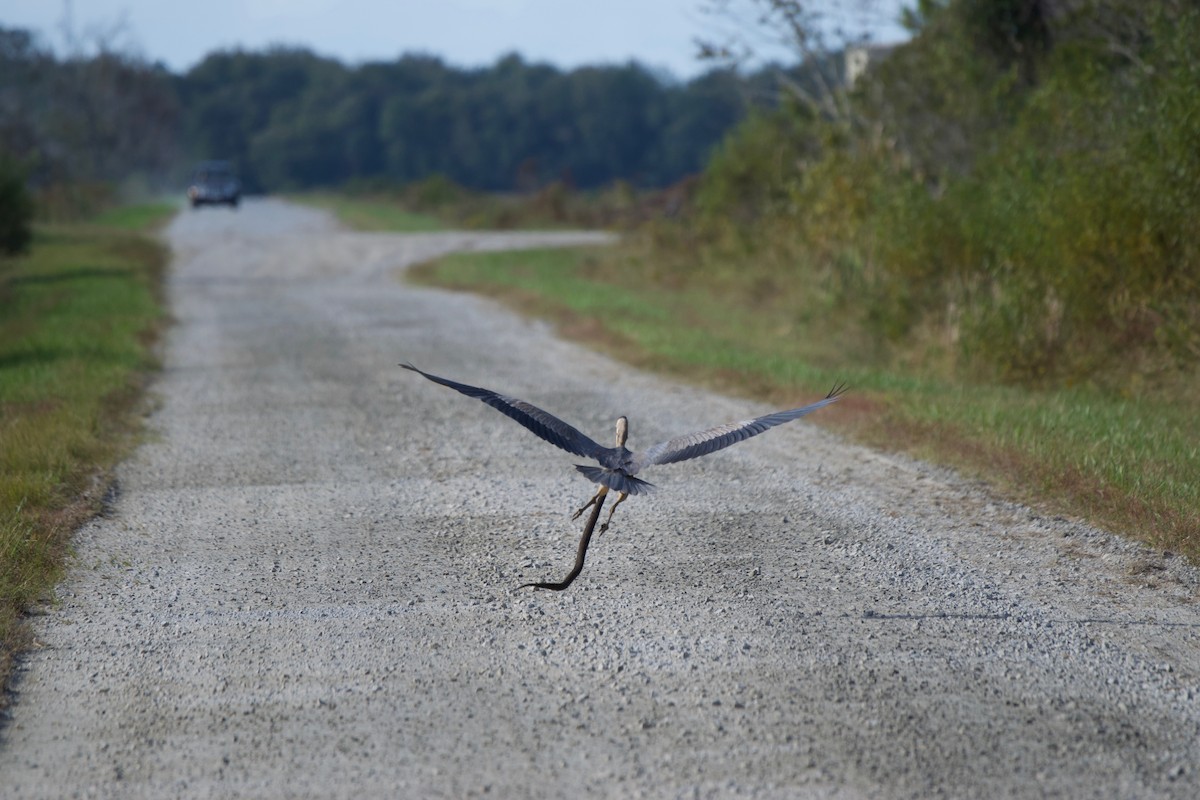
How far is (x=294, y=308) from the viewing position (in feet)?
58.7

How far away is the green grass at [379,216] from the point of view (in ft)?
121

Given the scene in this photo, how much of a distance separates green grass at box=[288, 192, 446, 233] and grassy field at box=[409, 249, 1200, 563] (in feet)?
65.9

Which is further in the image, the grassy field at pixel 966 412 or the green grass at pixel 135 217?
the green grass at pixel 135 217

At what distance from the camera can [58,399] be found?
9484 millimetres

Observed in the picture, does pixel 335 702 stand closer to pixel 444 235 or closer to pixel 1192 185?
pixel 1192 185

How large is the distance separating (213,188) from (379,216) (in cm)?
784

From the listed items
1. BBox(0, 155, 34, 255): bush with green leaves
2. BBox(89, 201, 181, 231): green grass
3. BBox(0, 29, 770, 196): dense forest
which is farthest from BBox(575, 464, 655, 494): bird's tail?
BBox(0, 29, 770, 196): dense forest

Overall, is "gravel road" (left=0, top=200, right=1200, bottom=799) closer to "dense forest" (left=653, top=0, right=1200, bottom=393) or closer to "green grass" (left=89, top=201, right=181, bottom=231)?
"dense forest" (left=653, top=0, right=1200, bottom=393)

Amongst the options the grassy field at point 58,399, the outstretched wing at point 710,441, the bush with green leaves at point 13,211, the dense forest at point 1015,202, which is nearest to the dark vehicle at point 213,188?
the bush with green leaves at point 13,211

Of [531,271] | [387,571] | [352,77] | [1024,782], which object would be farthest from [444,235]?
[352,77]

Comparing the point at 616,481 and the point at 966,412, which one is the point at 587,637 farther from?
the point at 966,412

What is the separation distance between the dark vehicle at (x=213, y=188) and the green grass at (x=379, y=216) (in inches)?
145

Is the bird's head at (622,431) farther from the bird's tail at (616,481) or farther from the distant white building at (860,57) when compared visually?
the distant white building at (860,57)

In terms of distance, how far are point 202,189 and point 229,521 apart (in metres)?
41.6
